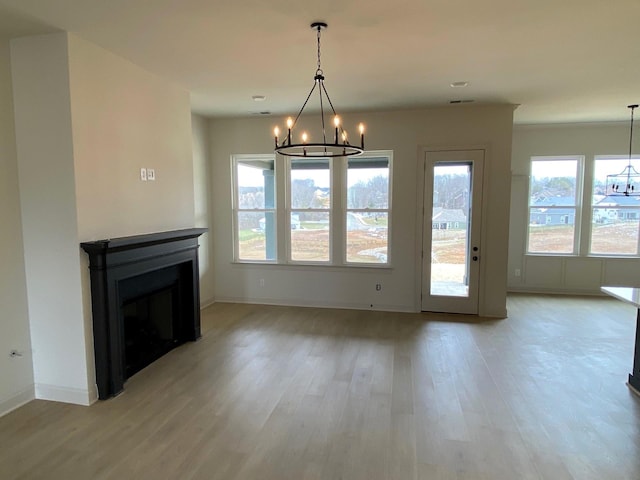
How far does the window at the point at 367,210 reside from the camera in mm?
5789

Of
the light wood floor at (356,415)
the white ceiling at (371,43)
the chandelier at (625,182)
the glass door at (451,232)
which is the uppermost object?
the white ceiling at (371,43)

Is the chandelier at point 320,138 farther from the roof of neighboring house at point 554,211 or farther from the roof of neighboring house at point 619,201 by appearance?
the roof of neighboring house at point 619,201

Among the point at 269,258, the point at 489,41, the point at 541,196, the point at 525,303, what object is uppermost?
the point at 489,41

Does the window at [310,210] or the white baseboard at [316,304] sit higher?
the window at [310,210]

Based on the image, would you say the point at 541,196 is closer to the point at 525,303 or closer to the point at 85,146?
the point at 525,303

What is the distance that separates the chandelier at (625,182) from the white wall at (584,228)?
1.10 feet

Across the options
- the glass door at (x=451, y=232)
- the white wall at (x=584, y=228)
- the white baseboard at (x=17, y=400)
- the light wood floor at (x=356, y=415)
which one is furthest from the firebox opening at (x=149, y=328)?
the white wall at (x=584, y=228)

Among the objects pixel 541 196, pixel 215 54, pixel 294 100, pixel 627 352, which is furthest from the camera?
pixel 541 196

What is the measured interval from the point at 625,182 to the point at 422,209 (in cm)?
418

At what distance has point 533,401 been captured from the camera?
3141 mm

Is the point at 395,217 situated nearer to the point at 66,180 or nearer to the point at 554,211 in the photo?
the point at 554,211

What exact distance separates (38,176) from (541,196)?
761 cm

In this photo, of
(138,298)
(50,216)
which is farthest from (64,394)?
(50,216)

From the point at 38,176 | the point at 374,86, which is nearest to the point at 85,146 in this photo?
the point at 38,176
